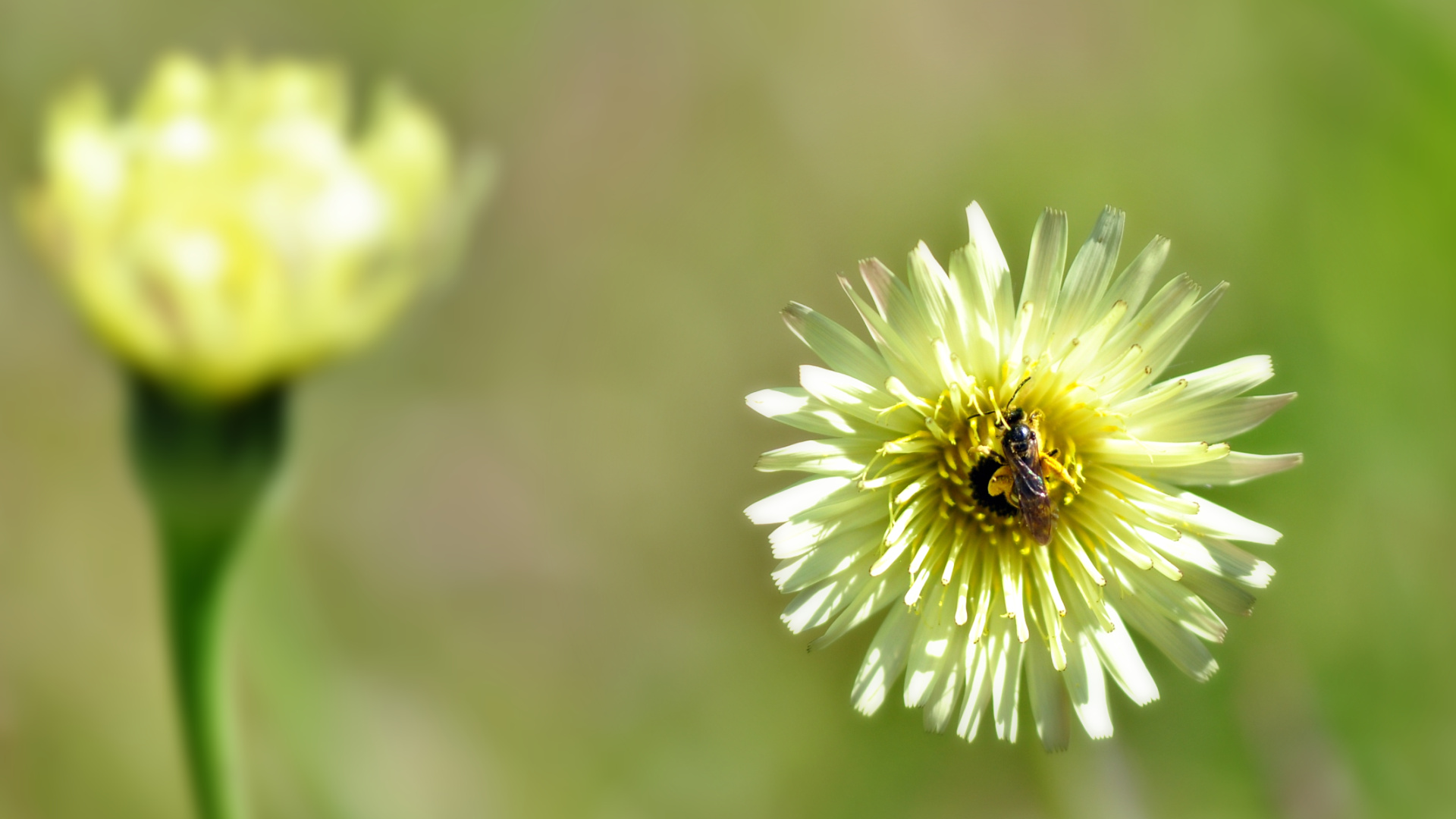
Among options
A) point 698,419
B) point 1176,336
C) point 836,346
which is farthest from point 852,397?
point 698,419

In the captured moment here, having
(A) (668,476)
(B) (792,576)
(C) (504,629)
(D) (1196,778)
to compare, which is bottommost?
(D) (1196,778)

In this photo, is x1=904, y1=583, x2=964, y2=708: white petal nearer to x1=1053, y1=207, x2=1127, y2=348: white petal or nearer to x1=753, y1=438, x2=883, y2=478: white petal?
x1=753, y1=438, x2=883, y2=478: white petal

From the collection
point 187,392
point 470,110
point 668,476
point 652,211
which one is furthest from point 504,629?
point 187,392

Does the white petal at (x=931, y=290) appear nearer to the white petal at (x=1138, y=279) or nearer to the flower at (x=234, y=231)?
Result: the white petal at (x=1138, y=279)

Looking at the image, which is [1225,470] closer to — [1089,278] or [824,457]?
[1089,278]

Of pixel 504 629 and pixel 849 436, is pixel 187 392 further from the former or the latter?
pixel 504 629

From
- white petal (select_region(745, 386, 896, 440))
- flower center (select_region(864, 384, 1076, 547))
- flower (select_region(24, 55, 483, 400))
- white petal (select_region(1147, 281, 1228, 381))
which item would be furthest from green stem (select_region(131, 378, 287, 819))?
white petal (select_region(1147, 281, 1228, 381))
